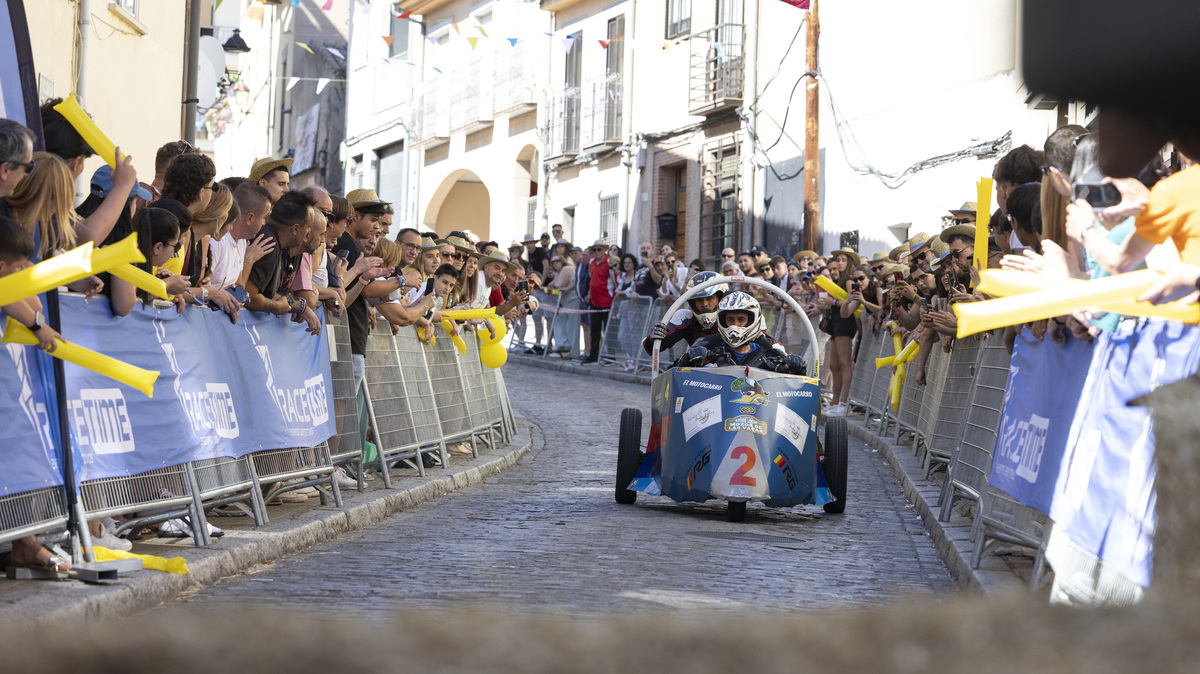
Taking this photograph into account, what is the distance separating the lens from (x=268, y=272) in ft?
27.8

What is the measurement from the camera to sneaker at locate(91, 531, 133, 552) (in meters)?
6.19

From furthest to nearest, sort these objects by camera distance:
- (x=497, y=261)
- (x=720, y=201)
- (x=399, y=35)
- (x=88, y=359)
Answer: (x=399, y=35) → (x=720, y=201) → (x=497, y=261) → (x=88, y=359)

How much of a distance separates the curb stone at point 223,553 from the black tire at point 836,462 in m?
2.88

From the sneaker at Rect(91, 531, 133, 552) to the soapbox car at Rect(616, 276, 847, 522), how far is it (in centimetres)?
403

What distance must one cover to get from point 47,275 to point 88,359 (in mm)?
628

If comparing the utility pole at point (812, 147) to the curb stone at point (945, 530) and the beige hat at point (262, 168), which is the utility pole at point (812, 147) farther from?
the beige hat at point (262, 168)

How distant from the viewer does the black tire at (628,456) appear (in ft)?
32.7

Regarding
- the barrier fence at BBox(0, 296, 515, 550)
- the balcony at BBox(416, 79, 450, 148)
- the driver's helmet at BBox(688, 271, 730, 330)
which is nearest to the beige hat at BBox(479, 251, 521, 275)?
the barrier fence at BBox(0, 296, 515, 550)

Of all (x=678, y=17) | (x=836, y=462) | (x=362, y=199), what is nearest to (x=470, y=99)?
(x=678, y=17)

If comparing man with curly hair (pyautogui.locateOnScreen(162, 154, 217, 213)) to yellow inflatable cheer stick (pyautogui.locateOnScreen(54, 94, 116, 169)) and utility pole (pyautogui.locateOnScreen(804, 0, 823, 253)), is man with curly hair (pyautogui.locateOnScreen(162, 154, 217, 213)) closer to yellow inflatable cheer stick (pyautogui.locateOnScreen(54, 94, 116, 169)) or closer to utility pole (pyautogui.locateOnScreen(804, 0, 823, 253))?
yellow inflatable cheer stick (pyautogui.locateOnScreen(54, 94, 116, 169))

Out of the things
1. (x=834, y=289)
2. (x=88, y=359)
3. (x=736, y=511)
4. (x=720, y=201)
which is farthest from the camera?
(x=720, y=201)

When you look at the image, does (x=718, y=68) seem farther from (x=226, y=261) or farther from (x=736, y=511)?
(x=226, y=261)

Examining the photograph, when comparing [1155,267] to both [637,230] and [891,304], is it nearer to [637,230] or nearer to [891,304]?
[891,304]

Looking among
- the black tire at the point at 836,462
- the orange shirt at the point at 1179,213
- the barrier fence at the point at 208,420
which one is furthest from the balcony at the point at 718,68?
the orange shirt at the point at 1179,213
